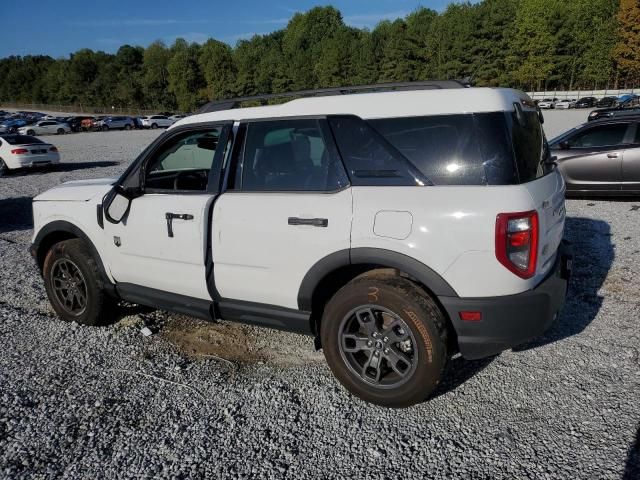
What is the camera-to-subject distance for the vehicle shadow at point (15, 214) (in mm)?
9261

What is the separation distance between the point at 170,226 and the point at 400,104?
1.85 meters

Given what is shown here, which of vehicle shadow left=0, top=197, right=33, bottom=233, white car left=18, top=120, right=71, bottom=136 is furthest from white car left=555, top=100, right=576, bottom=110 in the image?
vehicle shadow left=0, top=197, right=33, bottom=233

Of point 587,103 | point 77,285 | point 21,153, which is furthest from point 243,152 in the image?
point 587,103

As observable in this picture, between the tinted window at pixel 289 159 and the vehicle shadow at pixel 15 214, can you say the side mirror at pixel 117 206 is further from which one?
the vehicle shadow at pixel 15 214

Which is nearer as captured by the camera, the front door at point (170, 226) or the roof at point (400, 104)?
the roof at point (400, 104)

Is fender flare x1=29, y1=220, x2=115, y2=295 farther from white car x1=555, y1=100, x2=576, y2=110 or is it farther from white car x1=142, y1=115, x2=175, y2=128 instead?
white car x1=555, y1=100, x2=576, y2=110

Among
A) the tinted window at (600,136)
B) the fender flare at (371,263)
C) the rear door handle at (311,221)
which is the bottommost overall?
the fender flare at (371,263)

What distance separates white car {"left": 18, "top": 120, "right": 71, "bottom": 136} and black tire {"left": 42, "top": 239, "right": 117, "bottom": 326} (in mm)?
45196

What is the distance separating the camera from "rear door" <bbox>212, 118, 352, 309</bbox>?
3.20 m

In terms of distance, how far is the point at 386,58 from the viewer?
3169 inches

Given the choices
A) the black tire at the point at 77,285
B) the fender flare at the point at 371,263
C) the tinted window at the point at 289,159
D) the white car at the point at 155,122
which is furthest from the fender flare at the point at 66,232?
the white car at the point at 155,122

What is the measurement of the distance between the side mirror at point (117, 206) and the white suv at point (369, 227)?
1 cm

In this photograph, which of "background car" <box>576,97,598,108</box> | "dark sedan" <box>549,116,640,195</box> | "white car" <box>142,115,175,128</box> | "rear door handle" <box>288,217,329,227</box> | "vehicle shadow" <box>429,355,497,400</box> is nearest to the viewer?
"rear door handle" <box>288,217,329,227</box>

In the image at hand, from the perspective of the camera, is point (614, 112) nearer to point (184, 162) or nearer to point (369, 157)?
point (184, 162)
